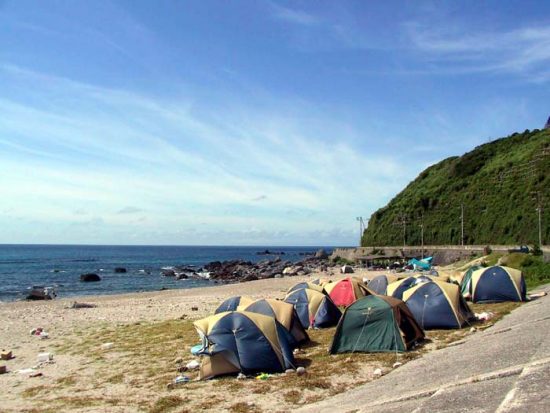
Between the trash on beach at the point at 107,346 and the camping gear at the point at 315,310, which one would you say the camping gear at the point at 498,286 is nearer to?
the camping gear at the point at 315,310

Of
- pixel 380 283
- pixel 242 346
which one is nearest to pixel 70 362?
pixel 242 346

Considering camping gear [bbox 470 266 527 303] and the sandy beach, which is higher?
camping gear [bbox 470 266 527 303]

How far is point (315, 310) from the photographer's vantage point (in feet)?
62.9

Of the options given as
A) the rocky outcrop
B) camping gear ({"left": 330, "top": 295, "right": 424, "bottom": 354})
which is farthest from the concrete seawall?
camping gear ({"left": 330, "top": 295, "right": 424, "bottom": 354})

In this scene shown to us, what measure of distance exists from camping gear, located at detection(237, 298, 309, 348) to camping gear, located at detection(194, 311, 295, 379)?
2.40 m

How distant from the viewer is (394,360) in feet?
43.0

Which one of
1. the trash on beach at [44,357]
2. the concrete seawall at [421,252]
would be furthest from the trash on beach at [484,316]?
the concrete seawall at [421,252]

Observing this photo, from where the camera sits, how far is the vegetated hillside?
73.1m

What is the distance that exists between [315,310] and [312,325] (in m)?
0.57

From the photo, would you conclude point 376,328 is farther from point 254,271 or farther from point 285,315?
point 254,271

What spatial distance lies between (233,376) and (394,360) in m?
4.10

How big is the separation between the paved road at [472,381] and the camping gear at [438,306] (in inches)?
131

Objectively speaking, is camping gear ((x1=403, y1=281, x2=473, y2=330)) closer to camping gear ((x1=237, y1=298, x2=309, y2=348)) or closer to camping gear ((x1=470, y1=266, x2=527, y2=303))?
camping gear ((x1=237, y1=298, x2=309, y2=348))

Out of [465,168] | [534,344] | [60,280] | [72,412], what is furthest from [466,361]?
[465,168]
